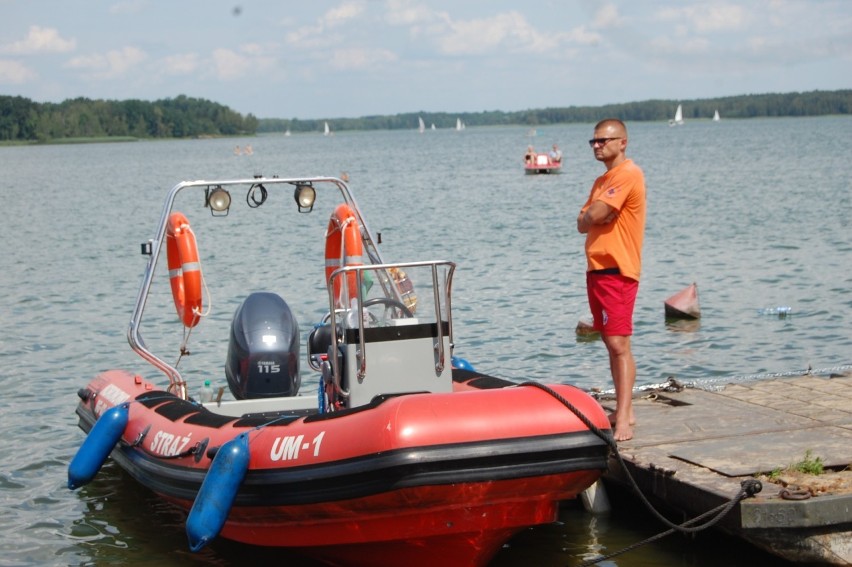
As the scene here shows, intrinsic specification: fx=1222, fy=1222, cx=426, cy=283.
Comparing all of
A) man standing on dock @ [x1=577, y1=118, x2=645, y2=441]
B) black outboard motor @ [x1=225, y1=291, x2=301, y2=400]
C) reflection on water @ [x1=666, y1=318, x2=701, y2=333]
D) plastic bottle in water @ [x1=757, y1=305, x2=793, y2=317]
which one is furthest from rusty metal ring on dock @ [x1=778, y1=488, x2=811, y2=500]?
plastic bottle in water @ [x1=757, y1=305, x2=793, y2=317]

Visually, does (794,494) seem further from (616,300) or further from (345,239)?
(345,239)

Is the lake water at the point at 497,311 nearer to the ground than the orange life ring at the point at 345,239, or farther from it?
nearer to the ground

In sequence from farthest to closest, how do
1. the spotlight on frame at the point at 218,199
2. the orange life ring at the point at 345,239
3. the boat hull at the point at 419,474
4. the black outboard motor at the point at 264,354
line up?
the orange life ring at the point at 345,239, the spotlight on frame at the point at 218,199, the black outboard motor at the point at 264,354, the boat hull at the point at 419,474

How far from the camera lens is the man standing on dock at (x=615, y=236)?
6.32 meters

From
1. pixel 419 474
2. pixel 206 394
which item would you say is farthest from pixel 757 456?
pixel 206 394

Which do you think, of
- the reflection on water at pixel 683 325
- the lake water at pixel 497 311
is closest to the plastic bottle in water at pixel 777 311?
the lake water at pixel 497 311

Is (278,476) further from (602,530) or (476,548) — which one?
(602,530)

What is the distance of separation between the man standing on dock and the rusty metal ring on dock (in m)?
1.24

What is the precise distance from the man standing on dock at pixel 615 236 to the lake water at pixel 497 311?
1.25 meters

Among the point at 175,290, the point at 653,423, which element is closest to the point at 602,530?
the point at 653,423

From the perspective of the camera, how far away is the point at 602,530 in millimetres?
6848

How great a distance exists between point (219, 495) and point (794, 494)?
267cm

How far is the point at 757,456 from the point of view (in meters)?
6.14

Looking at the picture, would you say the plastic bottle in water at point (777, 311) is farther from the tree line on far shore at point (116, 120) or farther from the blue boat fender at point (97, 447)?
the tree line on far shore at point (116, 120)
